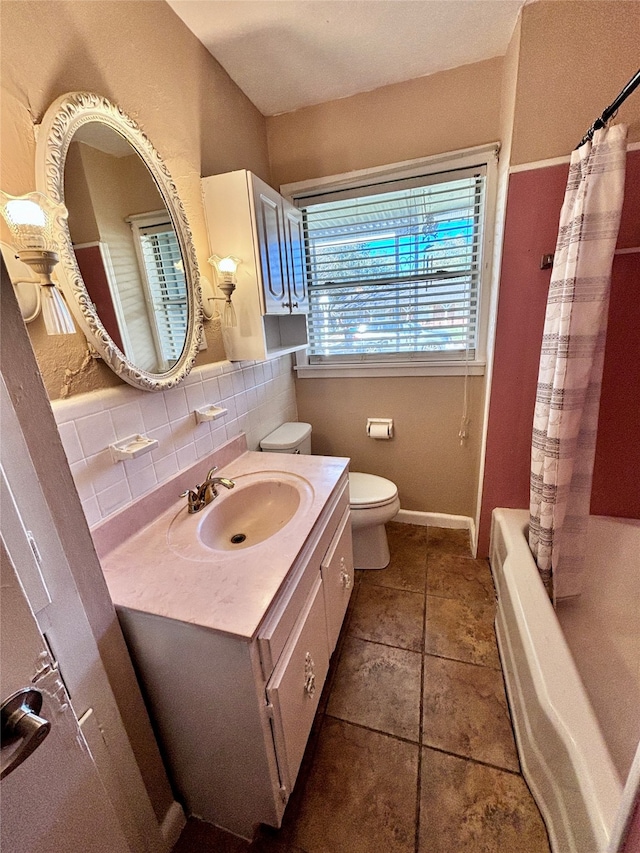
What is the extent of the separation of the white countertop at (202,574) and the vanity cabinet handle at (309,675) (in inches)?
13.6

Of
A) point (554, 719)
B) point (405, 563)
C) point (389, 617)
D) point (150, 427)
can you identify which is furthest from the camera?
point (405, 563)

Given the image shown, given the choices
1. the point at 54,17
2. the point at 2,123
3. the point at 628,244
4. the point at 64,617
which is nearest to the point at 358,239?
the point at 628,244

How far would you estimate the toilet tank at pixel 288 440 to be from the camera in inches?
67.8

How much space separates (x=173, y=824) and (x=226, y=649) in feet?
2.32

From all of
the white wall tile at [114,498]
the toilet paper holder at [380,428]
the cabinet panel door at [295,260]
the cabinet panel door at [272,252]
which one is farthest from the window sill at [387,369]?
the white wall tile at [114,498]

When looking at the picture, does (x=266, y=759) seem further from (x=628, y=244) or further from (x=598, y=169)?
(x=628, y=244)

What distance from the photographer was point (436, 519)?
217cm

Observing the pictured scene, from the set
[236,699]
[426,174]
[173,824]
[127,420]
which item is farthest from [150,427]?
[426,174]

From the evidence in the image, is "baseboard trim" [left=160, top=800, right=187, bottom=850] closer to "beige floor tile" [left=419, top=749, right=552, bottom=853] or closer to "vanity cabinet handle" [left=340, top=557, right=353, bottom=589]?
"beige floor tile" [left=419, top=749, right=552, bottom=853]

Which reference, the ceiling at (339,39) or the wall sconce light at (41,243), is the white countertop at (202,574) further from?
the ceiling at (339,39)

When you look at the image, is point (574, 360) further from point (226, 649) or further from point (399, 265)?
point (226, 649)

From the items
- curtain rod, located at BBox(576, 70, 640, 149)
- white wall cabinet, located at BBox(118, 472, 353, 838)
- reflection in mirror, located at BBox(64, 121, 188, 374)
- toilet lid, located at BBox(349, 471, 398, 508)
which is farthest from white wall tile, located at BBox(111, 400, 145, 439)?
curtain rod, located at BBox(576, 70, 640, 149)

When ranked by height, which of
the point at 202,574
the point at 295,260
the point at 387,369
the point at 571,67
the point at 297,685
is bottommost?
the point at 297,685

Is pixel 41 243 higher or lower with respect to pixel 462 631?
higher
